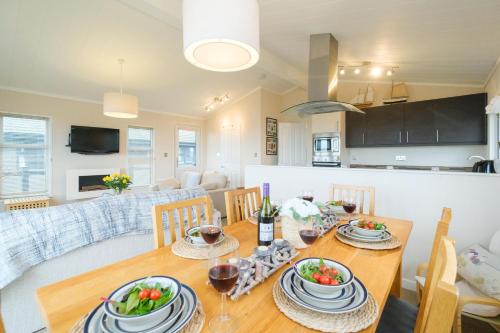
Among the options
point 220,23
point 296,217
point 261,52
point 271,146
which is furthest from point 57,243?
point 271,146

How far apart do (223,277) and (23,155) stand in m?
5.66

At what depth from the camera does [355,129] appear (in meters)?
4.87

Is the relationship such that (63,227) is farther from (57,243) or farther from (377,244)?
(377,244)

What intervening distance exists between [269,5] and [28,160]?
5.12 m

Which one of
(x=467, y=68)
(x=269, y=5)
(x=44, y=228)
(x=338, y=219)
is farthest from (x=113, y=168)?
(x=467, y=68)

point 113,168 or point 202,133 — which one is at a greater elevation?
point 202,133

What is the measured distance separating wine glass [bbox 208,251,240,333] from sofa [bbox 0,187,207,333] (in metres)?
1.37

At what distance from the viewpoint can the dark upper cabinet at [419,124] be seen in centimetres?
402

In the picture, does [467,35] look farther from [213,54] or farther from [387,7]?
[213,54]

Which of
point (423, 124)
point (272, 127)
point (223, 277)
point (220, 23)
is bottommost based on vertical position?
point (223, 277)

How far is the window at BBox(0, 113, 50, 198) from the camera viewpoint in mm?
4270

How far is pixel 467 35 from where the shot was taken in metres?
2.49

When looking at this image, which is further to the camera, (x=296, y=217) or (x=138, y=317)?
(x=296, y=217)

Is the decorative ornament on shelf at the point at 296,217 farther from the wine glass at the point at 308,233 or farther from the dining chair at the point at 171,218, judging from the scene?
the dining chair at the point at 171,218
